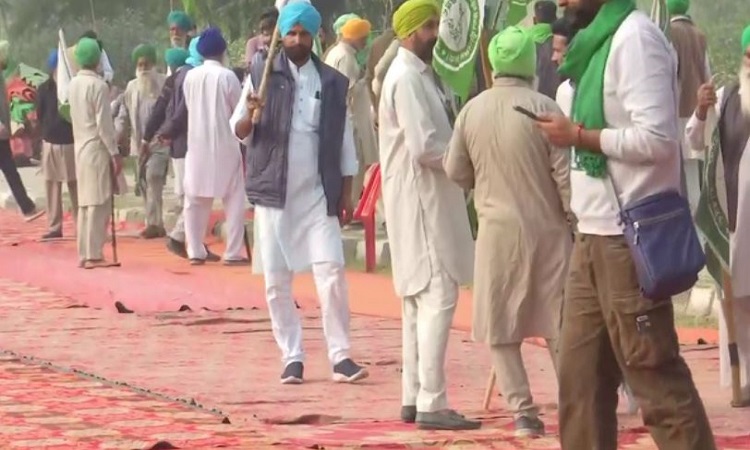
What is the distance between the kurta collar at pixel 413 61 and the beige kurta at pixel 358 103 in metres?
9.25

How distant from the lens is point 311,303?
1477 centimetres

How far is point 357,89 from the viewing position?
758 inches

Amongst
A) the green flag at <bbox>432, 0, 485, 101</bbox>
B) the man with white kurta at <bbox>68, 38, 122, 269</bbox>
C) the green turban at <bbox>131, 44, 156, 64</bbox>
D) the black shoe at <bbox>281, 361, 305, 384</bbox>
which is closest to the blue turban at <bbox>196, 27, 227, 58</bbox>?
the man with white kurta at <bbox>68, 38, 122, 269</bbox>

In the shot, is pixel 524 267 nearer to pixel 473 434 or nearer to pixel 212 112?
pixel 473 434

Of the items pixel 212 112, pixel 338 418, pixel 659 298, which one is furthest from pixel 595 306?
pixel 212 112

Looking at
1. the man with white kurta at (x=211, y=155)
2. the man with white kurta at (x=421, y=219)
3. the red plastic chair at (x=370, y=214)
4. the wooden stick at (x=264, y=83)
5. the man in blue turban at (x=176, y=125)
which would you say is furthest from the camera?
the man in blue turban at (x=176, y=125)

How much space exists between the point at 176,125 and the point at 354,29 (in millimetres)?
1886

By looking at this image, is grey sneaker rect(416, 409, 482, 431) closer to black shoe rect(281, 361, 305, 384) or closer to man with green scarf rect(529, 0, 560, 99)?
black shoe rect(281, 361, 305, 384)

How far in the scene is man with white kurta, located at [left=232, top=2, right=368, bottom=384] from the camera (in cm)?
1070

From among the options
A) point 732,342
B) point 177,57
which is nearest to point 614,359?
point 732,342

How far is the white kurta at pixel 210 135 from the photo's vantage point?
1758 cm

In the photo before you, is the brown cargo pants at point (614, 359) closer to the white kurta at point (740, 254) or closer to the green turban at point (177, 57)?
the white kurta at point (740, 254)

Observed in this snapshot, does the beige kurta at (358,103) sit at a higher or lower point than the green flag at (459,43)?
lower

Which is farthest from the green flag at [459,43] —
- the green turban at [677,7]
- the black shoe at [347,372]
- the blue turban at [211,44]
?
the blue turban at [211,44]
